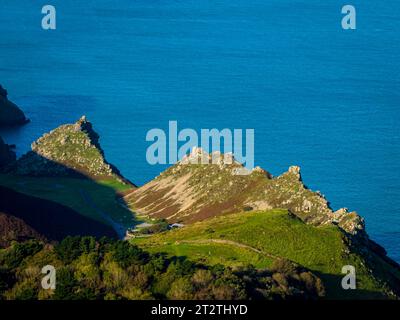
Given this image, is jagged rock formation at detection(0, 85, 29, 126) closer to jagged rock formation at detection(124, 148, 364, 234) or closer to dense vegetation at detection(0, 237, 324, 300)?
jagged rock formation at detection(124, 148, 364, 234)

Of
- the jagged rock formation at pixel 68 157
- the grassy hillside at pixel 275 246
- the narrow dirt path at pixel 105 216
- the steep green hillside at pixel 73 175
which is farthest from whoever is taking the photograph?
the jagged rock formation at pixel 68 157

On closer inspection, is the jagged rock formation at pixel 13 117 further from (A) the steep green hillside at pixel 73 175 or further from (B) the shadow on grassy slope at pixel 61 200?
(B) the shadow on grassy slope at pixel 61 200

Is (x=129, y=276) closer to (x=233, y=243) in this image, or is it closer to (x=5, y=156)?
(x=233, y=243)

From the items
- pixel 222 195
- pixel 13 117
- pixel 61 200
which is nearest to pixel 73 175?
pixel 61 200

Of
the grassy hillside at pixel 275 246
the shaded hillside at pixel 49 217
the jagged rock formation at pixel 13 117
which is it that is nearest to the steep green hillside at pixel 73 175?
the shaded hillside at pixel 49 217

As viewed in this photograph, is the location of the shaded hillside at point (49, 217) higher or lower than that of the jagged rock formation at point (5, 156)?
lower
